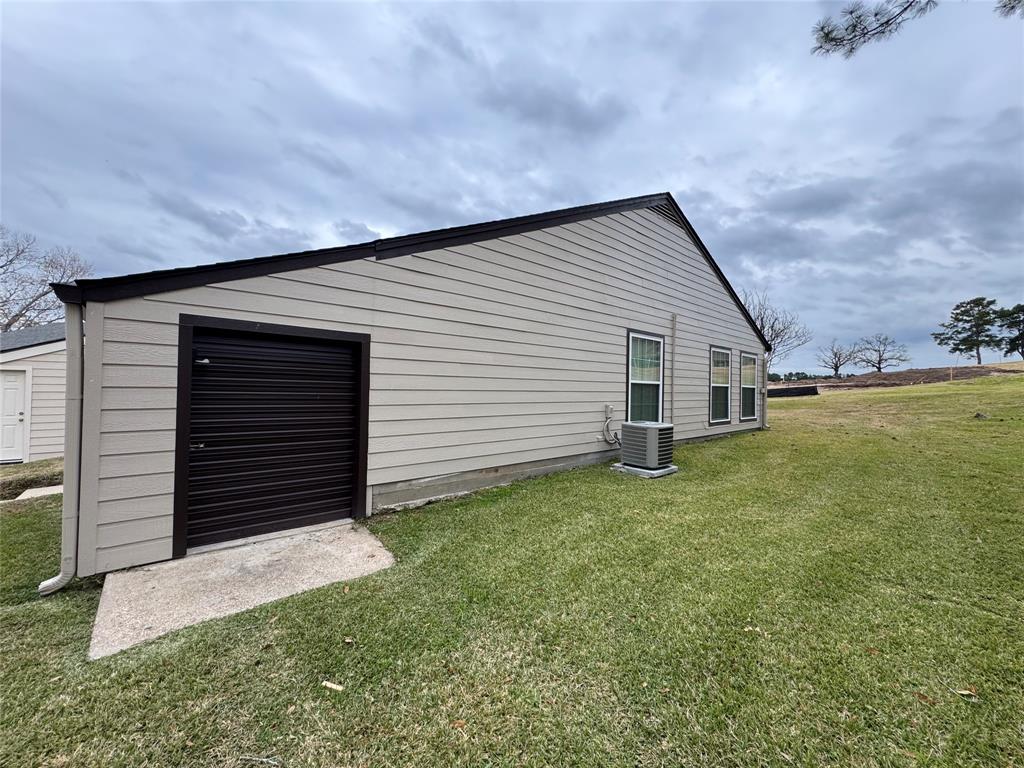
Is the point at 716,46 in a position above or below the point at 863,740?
above

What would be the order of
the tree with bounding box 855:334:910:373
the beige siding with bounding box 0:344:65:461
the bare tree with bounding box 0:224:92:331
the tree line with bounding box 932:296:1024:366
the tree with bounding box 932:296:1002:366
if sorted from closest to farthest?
the beige siding with bounding box 0:344:65:461 < the bare tree with bounding box 0:224:92:331 < the tree line with bounding box 932:296:1024:366 < the tree with bounding box 932:296:1002:366 < the tree with bounding box 855:334:910:373

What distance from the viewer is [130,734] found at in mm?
1562

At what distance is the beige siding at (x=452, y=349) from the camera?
2889 millimetres

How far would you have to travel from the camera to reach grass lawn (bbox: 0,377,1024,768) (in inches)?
60.2

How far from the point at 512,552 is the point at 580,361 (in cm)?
366


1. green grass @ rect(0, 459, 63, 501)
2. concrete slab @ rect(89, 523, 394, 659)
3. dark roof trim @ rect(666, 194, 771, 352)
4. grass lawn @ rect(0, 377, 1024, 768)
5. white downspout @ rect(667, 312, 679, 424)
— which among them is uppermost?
dark roof trim @ rect(666, 194, 771, 352)

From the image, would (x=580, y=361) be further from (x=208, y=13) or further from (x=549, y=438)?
(x=208, y=13)

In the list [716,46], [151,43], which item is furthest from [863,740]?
[151,43]

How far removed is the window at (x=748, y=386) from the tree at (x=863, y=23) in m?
7.26

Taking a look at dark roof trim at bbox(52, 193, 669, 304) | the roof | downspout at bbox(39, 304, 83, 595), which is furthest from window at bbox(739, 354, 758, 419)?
the roof

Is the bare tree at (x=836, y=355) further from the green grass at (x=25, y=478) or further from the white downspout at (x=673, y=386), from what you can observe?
the green grass at (x=25, y=478)

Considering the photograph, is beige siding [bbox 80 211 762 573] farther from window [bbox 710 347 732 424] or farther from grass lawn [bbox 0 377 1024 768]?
grass lawn [bbox 0 377 1024 768]

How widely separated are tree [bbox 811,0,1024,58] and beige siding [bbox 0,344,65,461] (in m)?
13.7

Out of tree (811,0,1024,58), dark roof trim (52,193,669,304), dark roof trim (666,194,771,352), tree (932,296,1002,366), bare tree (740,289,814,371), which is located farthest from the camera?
tree (932,296,1002,366)
